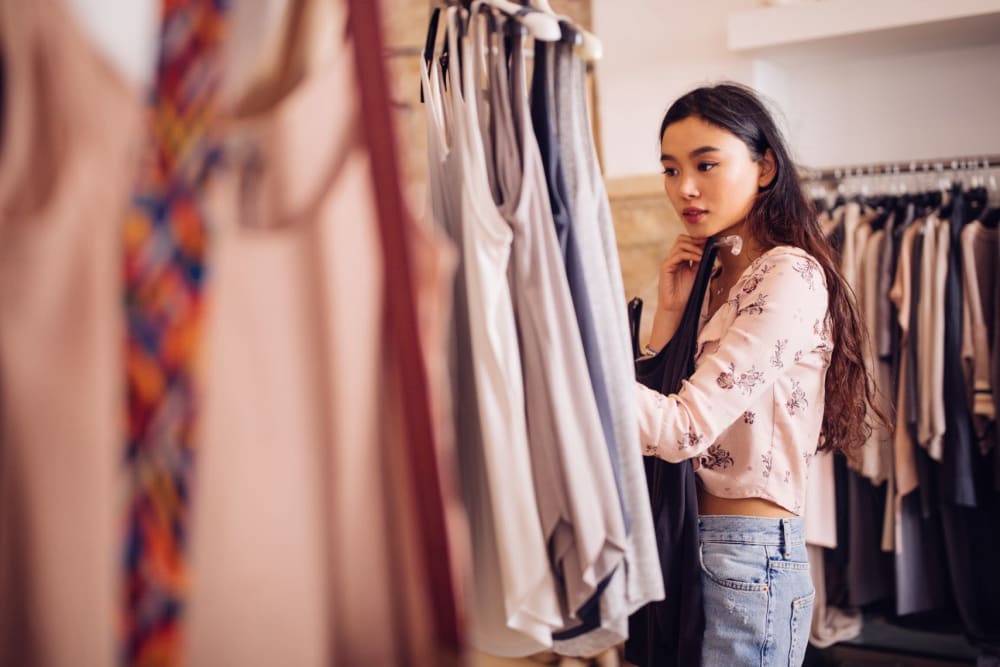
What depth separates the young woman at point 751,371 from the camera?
1322 mm

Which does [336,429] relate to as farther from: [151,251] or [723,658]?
[723,658]

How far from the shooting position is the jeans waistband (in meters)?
1.40

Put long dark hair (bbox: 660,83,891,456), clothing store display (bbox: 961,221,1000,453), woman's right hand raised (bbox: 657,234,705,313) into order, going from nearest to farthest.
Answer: long dark hair (bbox: 660,83,891,456) → woman's right hand raised (bbox: 657,234,705,313) → clothing store display (bbox: 961,221,1000,453)

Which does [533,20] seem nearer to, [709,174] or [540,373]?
[540,373]

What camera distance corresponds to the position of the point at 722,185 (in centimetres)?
155

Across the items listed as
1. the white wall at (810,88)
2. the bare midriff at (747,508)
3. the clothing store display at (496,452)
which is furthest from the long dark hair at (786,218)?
the white wall at (810,88)

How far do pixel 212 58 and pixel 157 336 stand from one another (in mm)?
196

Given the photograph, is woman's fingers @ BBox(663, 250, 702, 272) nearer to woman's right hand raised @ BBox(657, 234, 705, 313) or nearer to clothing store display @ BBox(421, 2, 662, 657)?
woman's right hand raised @ BBox(657, 234, 705, 313)

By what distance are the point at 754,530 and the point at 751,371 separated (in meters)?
0.29

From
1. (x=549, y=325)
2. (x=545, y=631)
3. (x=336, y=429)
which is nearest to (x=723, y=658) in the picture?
(x=545, y=631)

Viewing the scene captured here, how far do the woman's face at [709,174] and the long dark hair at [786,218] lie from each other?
18mm

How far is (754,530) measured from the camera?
1.41m

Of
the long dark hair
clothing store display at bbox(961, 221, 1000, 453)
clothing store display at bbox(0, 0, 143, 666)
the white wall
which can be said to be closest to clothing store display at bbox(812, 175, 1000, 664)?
clothing store display at bbox(961, 221, 1000, 453)

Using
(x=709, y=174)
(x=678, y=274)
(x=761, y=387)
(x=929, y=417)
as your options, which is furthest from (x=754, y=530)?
(x=929, y=417)
